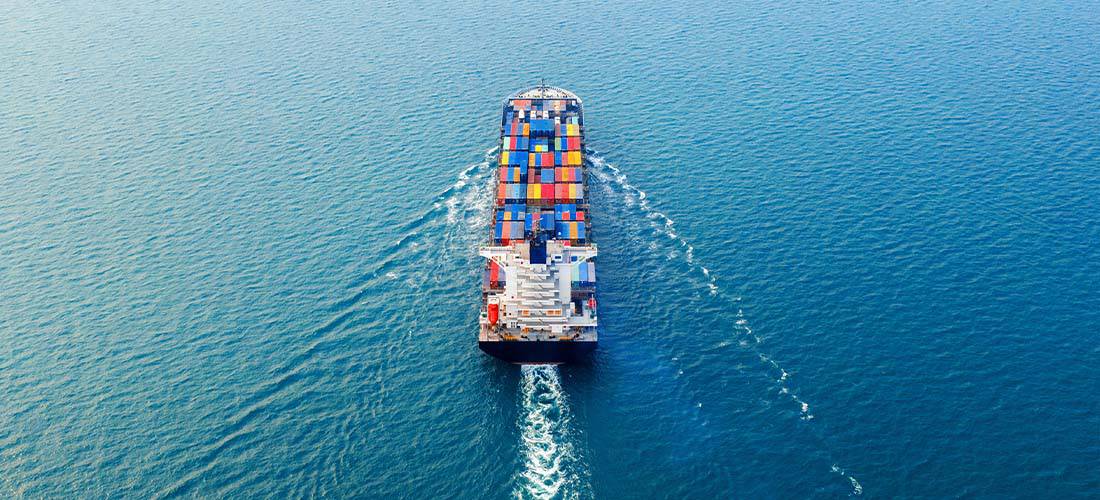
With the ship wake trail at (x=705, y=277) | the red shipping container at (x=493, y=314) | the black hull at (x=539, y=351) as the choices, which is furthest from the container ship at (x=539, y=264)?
the ship wake trail at (x=705, y=277)

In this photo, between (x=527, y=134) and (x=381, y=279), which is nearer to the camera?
(x=381, y=279)

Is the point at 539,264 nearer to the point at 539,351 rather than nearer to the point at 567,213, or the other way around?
the point at 539,351

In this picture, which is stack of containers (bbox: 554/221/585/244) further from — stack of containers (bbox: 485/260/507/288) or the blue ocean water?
stack of containers (bbox: 485/260/507/288)

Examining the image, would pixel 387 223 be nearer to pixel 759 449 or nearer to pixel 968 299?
pixel 759 449

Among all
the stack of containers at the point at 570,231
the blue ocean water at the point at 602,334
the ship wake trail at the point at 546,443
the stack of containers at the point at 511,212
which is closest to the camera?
the ship wake trail at the point at 546,443

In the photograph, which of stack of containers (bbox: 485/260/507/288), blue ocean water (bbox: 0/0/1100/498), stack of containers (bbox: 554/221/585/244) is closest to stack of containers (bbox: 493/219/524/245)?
stack of containers (bbox: 554/221/585/244)

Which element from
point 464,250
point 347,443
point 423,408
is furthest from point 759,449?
point 464,250

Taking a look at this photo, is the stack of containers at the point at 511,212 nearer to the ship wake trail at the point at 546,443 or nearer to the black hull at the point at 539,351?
the black hull at the point at 539,351
